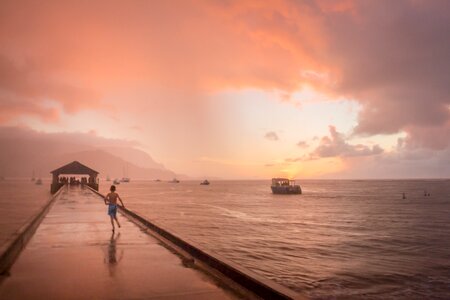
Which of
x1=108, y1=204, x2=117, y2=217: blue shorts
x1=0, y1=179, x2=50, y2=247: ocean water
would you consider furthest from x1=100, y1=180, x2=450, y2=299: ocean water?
x1=0, y1=179, x2=50, y2=247: ocean water

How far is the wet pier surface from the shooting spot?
21.9 ft

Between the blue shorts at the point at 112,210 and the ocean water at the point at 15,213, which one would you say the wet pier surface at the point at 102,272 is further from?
the ocean water at the point at 15,213

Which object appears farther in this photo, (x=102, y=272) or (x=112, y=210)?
(x=112, y=210)

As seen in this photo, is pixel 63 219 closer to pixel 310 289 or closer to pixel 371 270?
pixel 310 289

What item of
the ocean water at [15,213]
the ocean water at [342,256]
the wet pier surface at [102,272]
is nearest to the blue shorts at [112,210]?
the wet pier surface at [102,272]

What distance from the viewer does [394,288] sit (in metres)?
13.1

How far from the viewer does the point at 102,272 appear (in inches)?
321

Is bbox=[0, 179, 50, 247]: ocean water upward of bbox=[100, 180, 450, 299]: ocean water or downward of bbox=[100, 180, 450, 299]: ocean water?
upward

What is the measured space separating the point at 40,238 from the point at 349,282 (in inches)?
437

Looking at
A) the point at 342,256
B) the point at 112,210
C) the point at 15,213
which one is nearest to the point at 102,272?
the point at 112,210

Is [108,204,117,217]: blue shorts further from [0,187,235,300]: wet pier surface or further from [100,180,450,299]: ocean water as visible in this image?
[100,180,450,299]: ocean water

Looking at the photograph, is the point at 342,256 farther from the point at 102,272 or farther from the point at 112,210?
the point at 102,272

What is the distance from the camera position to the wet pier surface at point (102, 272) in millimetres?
6661

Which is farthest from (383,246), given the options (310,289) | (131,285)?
(131,285)
